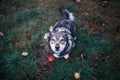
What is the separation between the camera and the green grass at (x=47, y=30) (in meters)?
4.02

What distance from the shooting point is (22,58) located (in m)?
4.29

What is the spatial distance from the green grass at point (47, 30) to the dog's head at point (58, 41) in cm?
40

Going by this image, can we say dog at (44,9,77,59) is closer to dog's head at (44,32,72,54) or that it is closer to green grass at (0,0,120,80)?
dog's head at (44,32,72,54)

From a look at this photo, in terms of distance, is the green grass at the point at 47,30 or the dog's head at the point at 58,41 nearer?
the dog's head at the point at 58,41

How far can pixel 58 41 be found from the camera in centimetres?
391

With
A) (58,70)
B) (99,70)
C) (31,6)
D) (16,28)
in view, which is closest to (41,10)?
(31,6)

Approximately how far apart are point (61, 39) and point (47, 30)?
1.11m

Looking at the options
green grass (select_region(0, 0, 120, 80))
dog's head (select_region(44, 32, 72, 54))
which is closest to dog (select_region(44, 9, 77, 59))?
dog's head (select_region(44, 32, 72, 54))

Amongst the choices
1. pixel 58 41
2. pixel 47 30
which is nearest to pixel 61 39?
pixel 58 41

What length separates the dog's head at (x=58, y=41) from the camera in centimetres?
391

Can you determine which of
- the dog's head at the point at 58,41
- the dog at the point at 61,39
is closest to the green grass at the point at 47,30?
the dog at the point at 61,39

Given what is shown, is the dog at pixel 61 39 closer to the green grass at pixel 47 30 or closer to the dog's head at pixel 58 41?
the dog's head at pixel 58 41

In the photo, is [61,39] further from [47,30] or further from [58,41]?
[47,30]

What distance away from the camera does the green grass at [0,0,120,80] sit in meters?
4.02
